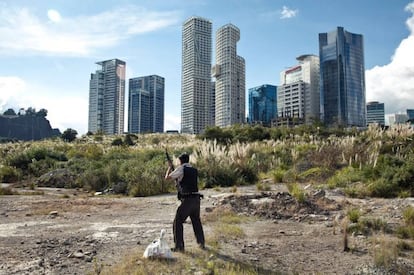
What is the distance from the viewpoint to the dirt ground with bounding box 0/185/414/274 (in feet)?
17.0

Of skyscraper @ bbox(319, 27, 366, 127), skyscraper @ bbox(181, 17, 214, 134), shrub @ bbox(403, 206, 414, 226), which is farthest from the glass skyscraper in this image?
shrub @ bbox(403, 206, 414, 226)

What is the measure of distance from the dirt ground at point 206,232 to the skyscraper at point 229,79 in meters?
96.4

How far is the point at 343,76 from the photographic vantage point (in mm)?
118500

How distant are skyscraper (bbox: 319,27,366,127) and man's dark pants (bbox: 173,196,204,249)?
367 feet

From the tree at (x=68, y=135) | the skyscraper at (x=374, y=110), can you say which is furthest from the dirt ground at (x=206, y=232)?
the skyscraper at (x=374, y=110)

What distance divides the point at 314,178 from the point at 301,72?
133 m

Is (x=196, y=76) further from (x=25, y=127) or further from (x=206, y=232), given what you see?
(x=206, y=232)

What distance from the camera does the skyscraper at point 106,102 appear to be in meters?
104

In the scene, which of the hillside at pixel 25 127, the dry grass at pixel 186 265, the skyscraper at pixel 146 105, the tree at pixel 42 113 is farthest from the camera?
the tree at pixel 42 113

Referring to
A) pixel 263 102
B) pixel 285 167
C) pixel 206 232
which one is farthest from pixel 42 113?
pixel 206 232

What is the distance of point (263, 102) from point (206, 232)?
132031 mm

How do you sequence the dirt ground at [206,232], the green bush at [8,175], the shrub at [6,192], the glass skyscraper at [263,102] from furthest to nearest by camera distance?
the glass skyscraper at [263,102]
the green bush at [8,175]
the shrub at [6,192]
the dirt ground at [206,232]

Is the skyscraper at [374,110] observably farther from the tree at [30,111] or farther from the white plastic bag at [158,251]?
the white plastic bag at [158,251]

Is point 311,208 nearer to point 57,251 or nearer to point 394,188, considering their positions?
point 394,188
